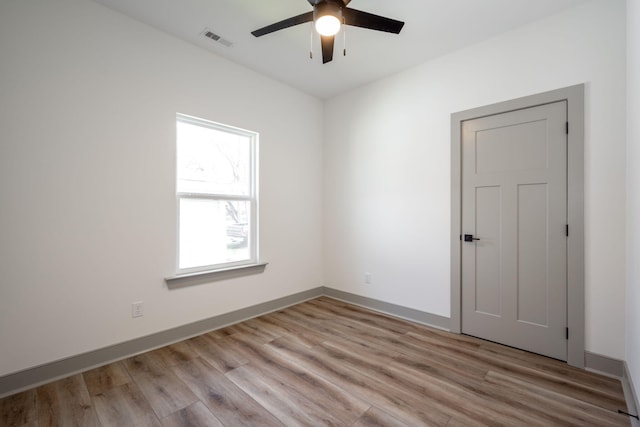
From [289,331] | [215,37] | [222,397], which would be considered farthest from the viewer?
[289,331]

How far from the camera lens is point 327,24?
183 centimetres

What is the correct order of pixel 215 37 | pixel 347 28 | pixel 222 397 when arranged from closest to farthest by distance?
1. pixel 222 397
2. pixel 347 28
3. pixel 215 37

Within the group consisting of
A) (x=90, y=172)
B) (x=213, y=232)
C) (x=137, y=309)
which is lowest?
(x=137, y=309)

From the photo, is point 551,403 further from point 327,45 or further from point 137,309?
point 137,309

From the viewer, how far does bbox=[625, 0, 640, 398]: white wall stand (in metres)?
1.69

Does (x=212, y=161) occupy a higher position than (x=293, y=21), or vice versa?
(x=293, y=21)

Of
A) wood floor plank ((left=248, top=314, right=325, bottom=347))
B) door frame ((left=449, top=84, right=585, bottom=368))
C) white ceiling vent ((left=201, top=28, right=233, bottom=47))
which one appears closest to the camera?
door frame ((left=449, top=84, right=585, bottom=368))

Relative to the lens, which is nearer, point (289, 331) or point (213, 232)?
point (289, 331)

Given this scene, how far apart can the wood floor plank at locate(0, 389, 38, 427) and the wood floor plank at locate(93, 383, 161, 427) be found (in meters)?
0.31

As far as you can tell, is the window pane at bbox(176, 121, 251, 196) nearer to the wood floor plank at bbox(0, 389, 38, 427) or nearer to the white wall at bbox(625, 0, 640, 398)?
A: the wood floor plank at bbox(0, 389, 38, 427)

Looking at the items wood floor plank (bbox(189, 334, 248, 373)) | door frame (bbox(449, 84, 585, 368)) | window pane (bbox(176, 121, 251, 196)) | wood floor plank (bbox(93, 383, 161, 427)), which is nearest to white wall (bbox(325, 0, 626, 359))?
door frame (bbox(449, 84, 585, 368))

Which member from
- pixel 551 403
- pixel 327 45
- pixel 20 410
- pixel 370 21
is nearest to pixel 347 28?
pixel 327 45

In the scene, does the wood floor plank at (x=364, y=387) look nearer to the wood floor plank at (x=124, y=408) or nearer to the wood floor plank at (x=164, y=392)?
the wood floor plank at (x=164, y=392)

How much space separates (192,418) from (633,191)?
3.16m
